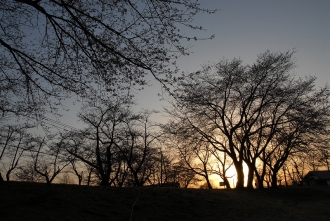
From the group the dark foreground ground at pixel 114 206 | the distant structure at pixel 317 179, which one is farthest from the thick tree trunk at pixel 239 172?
the distant structure at pixel 317 179

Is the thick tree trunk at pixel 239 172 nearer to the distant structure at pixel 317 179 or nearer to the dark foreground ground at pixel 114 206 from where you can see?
the dark foreground ground at pixel 114 206

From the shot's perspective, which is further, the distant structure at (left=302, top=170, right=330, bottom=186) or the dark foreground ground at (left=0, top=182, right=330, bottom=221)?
the distant structure at (left=302, top=170, right=330, bottom=186)

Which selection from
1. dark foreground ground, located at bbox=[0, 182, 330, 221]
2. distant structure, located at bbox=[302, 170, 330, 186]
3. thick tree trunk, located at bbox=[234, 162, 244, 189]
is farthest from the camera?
distant structure, located at bbox=[302, 170, 330, 186]

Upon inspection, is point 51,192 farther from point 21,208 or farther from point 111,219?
point 111,219

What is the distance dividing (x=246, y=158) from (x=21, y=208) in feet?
63.9

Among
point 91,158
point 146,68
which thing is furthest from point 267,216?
point 91,158

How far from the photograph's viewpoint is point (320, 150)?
65.2 ft

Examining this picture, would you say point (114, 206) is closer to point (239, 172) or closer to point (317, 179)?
point (239, 172)

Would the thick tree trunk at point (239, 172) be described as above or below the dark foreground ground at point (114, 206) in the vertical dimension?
above

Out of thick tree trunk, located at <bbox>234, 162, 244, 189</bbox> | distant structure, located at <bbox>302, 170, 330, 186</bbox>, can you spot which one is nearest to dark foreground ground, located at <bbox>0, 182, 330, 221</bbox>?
thick tree trunk, located at <bbox>234, 162, 244, 189</bbox>

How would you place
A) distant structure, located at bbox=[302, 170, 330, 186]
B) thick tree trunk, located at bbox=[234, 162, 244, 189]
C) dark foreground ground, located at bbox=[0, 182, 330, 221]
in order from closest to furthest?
dark foreground ground, located at bbox=[0, 182, 330, 221] → thick tree trunk, located at bbox=[234, 162, 244, 189] → distant structure, located at bbox=[302, 170, 330, 186]

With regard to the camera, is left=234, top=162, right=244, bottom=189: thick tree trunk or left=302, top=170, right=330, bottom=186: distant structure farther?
left=302, top=170, right=330, bottom=186: distant structure

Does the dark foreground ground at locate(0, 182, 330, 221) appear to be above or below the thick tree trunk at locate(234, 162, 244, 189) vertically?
below

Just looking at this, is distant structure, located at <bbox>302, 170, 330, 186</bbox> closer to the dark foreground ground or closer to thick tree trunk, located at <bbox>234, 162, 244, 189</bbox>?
thick tree trunk, located at <bbox>234, 162, 244, 189</bbox>
